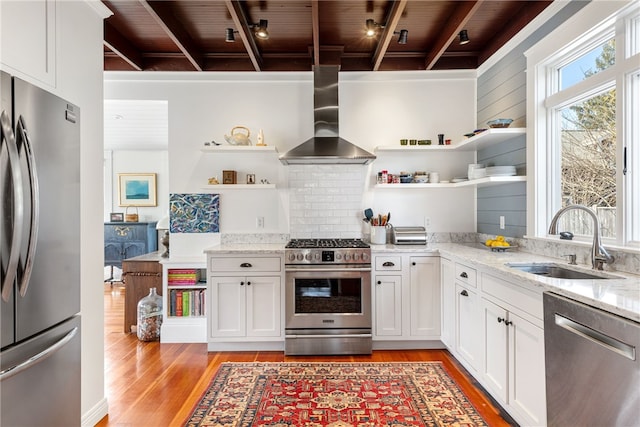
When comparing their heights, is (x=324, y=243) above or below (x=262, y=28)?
below

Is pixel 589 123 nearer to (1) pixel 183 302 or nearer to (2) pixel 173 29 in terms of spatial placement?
(2) pixel 173 29

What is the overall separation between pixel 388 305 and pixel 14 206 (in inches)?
107

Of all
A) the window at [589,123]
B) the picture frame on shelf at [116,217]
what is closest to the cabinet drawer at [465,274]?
the window at [589,123]

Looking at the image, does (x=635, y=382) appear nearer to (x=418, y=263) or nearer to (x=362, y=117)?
(x=418, y=263)

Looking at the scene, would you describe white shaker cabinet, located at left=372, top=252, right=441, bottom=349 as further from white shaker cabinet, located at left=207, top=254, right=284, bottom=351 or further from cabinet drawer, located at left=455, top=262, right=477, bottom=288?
white shaker cabinet, located at left=207, top=254, right=284, bottom=351

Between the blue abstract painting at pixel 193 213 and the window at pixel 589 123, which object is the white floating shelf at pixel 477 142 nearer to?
the window at pixel 589 123

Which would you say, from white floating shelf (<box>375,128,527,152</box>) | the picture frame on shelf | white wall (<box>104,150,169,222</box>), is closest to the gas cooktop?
white floating shelf (<box>375,128,527,152</box>)

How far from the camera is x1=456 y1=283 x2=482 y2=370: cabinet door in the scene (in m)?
2.37

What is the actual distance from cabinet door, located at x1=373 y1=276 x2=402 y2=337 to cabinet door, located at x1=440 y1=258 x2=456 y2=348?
38cm

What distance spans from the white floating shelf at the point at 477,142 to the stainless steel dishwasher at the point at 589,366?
1.66 metres

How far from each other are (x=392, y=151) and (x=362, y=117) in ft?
1.65

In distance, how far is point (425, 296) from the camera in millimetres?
3121

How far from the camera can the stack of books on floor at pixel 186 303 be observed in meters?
3.41

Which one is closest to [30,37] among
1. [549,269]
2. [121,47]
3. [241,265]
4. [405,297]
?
[121,47]
